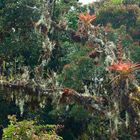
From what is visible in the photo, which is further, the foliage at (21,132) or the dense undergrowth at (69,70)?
the dense undergrowth at (69,70)

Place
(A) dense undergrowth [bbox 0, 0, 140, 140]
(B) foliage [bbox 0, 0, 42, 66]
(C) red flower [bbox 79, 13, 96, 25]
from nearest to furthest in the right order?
(A) dense undergrowth [bbox 0, 0, 140, 140] < (B) foliage [bbox 0, 0, 42, 66] < (C) red flower [bbox 79, 13, 96, 25]

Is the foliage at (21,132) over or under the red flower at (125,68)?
under

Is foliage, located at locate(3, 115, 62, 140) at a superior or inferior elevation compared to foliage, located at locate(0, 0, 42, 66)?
inferior

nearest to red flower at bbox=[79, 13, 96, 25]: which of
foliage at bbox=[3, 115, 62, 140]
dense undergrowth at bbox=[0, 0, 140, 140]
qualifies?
dense undergrowth at bbox=[0, 0, 140, 140]

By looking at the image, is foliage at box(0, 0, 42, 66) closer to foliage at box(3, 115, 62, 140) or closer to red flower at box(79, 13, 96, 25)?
red flower at box(79, 13, 96, 25)

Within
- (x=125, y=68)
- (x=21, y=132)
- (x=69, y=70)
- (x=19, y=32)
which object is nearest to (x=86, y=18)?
(x=19, y=32)

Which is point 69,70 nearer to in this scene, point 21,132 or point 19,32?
point 19,32

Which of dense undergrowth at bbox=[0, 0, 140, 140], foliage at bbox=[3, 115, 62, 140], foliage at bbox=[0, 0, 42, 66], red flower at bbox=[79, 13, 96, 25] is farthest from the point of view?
red flower at bbox=[79, 13, 96, 25]

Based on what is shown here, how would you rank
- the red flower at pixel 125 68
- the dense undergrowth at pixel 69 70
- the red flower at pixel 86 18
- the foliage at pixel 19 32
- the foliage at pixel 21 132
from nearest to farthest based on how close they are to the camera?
the foliage at pixel 21 132
the red flower at pixel 125 68
the dense undergrowth at pixel 69 70
the foliage at pixel 19 32
the red flower at pixel 86 18

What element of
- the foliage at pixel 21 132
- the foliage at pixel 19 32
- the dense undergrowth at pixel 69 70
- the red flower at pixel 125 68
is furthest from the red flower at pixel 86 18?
the foliage at pixel 21 132

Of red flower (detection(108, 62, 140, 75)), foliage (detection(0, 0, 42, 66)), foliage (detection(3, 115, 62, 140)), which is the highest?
foliage (detection(0, 0, 42, 66))

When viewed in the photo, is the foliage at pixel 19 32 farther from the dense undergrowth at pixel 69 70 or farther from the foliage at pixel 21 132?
the foliage at pixel 21 132

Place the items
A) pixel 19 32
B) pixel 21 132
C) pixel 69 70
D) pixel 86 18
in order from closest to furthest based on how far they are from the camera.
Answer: pixel 21 132 < pixel 69 70 < pixel 19 32 < pixel 86 18

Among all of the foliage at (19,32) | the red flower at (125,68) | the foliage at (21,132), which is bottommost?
the foliage at (21,132)
